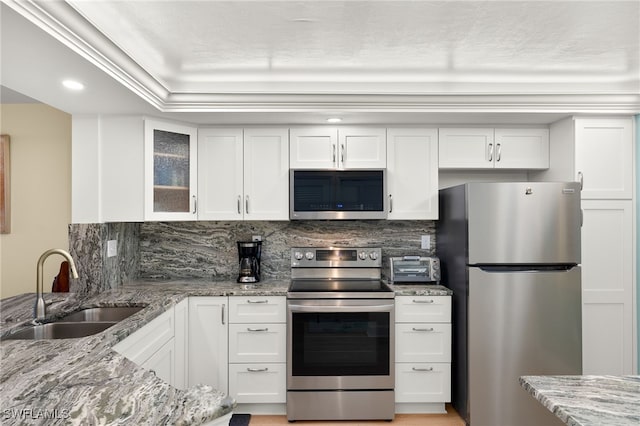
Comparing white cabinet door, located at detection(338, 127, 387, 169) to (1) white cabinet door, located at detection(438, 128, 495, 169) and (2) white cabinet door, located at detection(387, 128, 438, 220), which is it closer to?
(2) white cabinet door, located at detection(387, 128, 438, 220)

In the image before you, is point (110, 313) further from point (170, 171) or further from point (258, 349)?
point (170, 171)

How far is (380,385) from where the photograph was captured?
2.70m

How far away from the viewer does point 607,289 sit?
275cm

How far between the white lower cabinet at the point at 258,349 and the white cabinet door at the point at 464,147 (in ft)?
5.53

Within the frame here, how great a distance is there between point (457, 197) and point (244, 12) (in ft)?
5.98

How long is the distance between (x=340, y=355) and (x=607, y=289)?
197 centimetres

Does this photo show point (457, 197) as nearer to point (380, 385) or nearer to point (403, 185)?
point (403, 185)

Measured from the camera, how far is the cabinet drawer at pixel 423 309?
2750mm

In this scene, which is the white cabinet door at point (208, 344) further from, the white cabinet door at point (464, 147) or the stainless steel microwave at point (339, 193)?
the white cabinet door at point (464, 147)

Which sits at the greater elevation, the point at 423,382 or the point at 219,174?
the point at 219,174

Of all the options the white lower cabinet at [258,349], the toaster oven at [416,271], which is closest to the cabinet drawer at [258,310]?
the white lower cabinet at [258,349]

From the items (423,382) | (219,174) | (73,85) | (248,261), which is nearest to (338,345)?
(423,382)

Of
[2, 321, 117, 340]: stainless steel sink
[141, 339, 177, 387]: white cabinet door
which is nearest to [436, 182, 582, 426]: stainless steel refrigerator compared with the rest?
[141, 339, 177, 387]: white cabinet door

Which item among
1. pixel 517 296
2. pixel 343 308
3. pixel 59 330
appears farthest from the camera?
pixel 343 308
